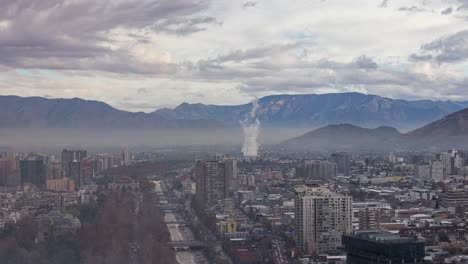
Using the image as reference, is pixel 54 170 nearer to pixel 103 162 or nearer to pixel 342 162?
pixel 103 162

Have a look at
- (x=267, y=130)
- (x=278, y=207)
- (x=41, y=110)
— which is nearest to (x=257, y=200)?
(x=278, y=207)

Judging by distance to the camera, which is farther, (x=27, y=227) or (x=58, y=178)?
(x=58, y=178)

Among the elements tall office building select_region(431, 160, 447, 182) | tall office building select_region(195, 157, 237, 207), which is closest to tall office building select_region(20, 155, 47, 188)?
tall office building select_region(195, 157, 237, 207)

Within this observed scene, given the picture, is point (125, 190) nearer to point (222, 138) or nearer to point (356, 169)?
point (222, 138)

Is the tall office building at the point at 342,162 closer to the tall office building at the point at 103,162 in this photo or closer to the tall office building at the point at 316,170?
the tall office building at the point at 316,170

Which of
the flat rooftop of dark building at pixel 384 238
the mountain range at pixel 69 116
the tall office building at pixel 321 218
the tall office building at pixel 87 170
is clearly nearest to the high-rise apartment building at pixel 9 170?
the mountain range at pixel 69 116

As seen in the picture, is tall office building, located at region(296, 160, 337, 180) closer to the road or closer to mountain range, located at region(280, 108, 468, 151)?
the road

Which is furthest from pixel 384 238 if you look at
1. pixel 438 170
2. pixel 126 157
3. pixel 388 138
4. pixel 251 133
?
pixel 388 138
